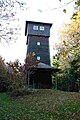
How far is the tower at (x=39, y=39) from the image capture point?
4372 centimetres

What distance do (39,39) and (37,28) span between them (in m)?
2.12

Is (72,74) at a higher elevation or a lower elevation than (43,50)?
lower

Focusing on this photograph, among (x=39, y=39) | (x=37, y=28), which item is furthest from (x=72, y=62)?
(x=37, y=28)

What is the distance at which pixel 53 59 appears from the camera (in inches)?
2108

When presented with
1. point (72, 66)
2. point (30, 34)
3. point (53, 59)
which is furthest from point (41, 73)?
point (53, 59)

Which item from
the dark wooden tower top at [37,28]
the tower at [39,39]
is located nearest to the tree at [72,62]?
the tower at [39,39]

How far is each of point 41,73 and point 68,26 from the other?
8729 millimetres

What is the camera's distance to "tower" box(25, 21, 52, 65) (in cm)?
4372

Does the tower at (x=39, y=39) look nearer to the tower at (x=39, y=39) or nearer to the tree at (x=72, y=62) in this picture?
the tower at (x=39, y=39)

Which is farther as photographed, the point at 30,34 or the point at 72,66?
the point at 30,34

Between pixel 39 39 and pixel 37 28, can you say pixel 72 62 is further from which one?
pixel 37 28

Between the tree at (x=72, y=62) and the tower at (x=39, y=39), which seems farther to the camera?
the tower at (x=39, y=39)

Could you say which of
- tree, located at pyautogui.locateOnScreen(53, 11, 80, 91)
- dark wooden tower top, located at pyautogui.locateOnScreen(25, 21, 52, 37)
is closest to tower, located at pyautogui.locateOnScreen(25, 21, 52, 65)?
dark wooden tower top, located at pyautogui.locateOnScreen(25, 21, 52, 37)

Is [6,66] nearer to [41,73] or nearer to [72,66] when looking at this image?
[41,73]
